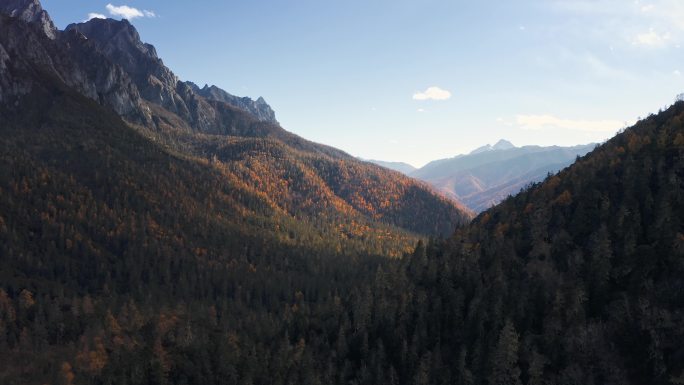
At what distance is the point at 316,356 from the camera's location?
449 feet

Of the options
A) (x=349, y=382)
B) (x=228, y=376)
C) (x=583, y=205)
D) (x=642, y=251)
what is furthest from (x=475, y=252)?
(x=228, y=376)

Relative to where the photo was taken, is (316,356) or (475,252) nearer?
(316,356)

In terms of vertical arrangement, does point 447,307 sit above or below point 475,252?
below

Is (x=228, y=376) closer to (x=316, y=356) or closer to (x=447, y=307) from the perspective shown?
(x=316, y=356)

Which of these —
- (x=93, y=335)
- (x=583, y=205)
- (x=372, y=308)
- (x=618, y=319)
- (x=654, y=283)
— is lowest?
(x=93, y=335)

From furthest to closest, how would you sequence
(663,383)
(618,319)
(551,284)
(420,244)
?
(420,244)
(551,284)
(618,319)
(663,383)

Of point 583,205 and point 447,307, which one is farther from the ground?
point 583,205

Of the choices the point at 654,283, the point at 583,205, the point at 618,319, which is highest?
the point at 583,205

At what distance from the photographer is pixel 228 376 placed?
125m

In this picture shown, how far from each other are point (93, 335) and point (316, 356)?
77240mm

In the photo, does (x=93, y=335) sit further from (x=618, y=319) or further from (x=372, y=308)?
(x=618, y=319)

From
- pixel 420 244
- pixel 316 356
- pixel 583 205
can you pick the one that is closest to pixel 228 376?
pixel 316 356

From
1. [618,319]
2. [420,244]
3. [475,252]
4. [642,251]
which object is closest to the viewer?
[618,319]

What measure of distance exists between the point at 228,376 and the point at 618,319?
99.4 meters
